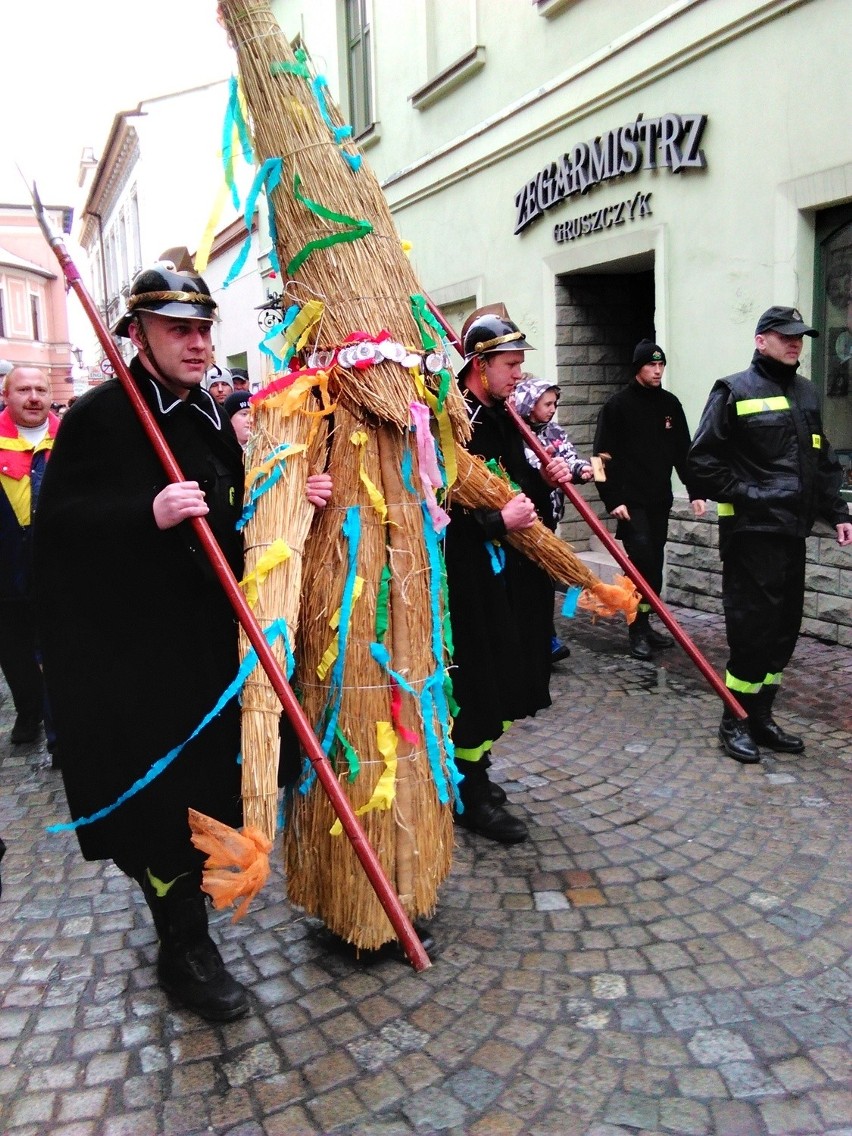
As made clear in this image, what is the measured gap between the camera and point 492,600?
3.49 m

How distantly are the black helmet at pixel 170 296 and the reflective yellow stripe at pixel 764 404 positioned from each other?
2.56m

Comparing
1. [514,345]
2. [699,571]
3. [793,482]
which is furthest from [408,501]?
[699,571]

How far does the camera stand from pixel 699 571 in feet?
23.3

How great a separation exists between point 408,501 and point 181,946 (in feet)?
4.50

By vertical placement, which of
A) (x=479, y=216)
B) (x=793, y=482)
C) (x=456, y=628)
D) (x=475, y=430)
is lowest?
(x=456, y=628)

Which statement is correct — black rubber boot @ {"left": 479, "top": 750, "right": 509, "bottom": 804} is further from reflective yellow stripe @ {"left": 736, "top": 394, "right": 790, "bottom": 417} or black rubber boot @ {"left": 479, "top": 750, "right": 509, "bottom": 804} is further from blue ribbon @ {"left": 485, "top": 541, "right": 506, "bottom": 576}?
reflective yellow stripe @ {"left": 736, "top": 394, "right": 790, "bottom": 417}

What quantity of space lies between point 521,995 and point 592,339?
7.11m

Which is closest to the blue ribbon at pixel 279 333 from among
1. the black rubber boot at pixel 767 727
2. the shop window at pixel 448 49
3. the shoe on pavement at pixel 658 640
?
the black rubber boot at pixel 767 727

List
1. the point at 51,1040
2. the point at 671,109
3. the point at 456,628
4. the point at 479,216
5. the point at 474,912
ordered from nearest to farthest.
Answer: the point at 51,1040 → the point at 474,912 → the point at 456,628 → the point at 671,109 → the point at 479,216

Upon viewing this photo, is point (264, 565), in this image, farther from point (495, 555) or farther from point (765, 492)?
point (765, 492)

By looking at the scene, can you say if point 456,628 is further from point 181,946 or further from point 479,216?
point 479,216

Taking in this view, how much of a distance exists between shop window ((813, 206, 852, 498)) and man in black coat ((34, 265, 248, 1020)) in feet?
15.6

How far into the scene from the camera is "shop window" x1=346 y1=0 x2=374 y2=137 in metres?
11.9

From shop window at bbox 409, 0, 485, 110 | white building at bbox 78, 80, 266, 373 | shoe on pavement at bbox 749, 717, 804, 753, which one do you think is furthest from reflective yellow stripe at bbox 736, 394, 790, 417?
white building at bbox 78, 80, 266, 373
